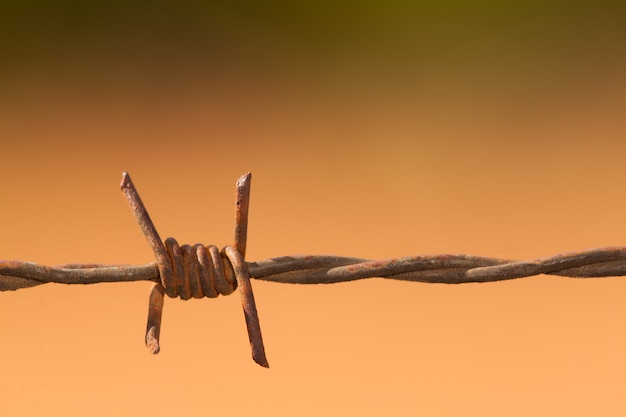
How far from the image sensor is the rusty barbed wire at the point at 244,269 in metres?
0.48

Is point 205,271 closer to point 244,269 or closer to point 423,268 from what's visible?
point 244,269

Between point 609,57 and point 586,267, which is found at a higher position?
point 609,57

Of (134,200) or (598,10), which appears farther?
(598,10)

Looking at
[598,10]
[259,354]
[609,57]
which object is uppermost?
[598,10]

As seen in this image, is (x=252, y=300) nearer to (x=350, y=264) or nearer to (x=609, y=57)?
(x=350, y=264)

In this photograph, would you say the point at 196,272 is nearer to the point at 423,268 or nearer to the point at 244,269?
the point at 244,269

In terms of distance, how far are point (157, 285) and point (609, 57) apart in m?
1.11

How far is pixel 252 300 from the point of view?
0.49m

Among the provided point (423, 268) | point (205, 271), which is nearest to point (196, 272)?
point (205, 271)

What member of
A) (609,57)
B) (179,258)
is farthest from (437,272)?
(609,57)

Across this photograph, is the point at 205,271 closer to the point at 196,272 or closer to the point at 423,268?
the point at 196,272

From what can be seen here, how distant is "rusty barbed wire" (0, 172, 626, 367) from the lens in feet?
1.59

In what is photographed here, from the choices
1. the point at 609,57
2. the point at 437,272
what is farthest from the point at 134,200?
the point at 609,57

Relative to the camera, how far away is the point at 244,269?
0.50 meters
